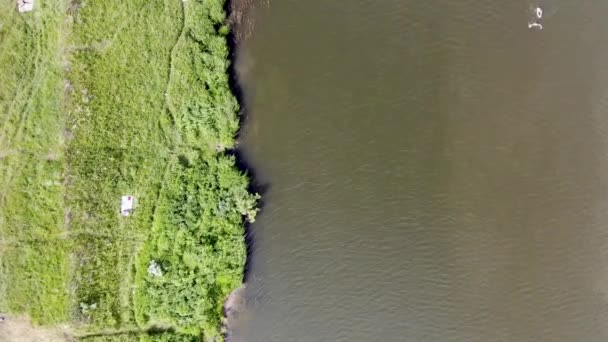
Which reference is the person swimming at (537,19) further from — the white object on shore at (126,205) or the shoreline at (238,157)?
the white object on shore at (126,205)

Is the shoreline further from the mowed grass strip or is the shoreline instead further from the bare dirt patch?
the bare dirt patch

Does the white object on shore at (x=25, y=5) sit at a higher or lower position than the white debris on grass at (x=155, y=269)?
higher

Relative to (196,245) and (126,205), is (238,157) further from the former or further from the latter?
(126,205)

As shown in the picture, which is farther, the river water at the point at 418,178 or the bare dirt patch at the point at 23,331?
the river water at the point at 418,178

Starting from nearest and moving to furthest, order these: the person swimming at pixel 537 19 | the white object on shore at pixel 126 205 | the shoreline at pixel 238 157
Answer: the white object on shore at pixel 126 205
the shoreline at pixel 238 157
the person swimming at pixel 537 19

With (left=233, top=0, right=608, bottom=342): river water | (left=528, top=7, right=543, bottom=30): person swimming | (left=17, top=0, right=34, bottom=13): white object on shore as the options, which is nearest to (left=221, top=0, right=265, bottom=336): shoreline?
(left=233, top=0, right=608, bottom=342): river water

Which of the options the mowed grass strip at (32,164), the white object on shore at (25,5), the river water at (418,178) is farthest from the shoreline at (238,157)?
the white object on shore at (25,5)

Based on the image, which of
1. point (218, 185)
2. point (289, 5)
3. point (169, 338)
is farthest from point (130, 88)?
point (169, 338)

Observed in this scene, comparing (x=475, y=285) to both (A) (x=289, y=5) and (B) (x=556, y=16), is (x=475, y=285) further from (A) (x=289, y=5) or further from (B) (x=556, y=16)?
(A) (x=289, y=5)
